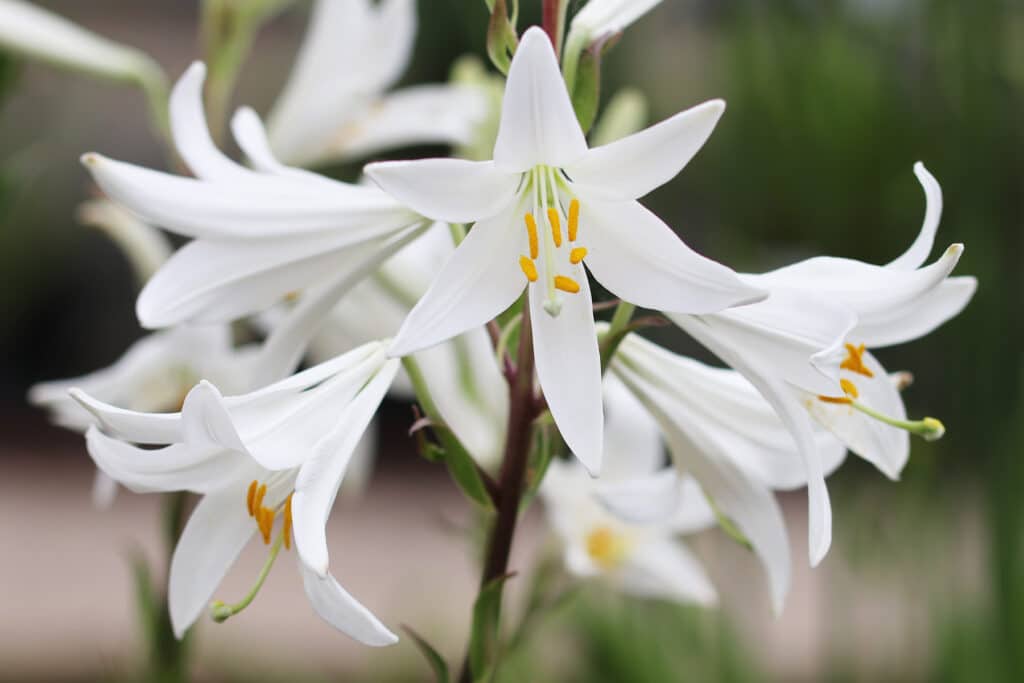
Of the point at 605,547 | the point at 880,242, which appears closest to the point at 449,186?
the point at 605,547

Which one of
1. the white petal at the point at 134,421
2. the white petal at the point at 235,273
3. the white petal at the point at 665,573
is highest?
the white petal at the point at 235,273

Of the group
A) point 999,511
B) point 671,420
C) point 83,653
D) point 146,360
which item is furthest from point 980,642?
point 83,653

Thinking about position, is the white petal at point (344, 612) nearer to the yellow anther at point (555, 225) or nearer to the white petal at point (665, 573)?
the yellow anther at point (555, 225)

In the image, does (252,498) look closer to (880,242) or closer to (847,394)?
(847,394)

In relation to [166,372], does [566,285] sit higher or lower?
higher

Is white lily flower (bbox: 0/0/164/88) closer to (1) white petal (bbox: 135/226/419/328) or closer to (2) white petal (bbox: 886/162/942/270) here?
(1) white petal (bbox: 135/226/419/328)

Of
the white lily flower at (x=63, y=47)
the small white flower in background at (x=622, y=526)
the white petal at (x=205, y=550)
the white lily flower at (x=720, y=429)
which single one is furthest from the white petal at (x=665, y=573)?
the white lily flower at (x=63, y=47)
